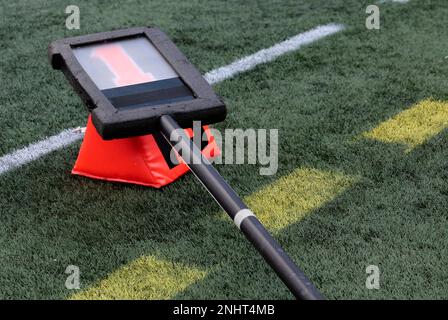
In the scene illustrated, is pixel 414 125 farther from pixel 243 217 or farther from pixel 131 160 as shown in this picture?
pixel 243 217

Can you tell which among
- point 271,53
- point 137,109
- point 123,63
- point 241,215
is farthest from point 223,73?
point 241,215

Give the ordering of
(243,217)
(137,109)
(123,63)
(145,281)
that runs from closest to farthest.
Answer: (243,217)
(145,281)
(137,109)
(123,63)

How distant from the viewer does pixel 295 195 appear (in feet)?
9.14

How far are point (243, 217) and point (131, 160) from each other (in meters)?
0.81


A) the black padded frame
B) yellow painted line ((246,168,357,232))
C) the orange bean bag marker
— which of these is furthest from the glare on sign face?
yellow painted line ((246,168,357,232))

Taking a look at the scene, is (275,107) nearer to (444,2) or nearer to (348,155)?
(348,155)

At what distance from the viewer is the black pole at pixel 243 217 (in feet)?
6.35

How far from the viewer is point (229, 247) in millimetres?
2508

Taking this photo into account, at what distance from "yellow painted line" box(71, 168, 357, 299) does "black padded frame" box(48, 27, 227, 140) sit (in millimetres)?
325

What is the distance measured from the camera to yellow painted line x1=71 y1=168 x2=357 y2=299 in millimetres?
2326

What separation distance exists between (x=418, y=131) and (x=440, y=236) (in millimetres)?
769

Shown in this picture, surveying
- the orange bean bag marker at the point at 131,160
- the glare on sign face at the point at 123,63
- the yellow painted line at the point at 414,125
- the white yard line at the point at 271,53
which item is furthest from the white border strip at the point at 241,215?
the white yard line at the point at 271,53

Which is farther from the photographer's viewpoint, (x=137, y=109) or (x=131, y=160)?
(x=131, y=160)

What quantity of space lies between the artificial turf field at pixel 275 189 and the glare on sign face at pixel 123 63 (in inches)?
14.4
